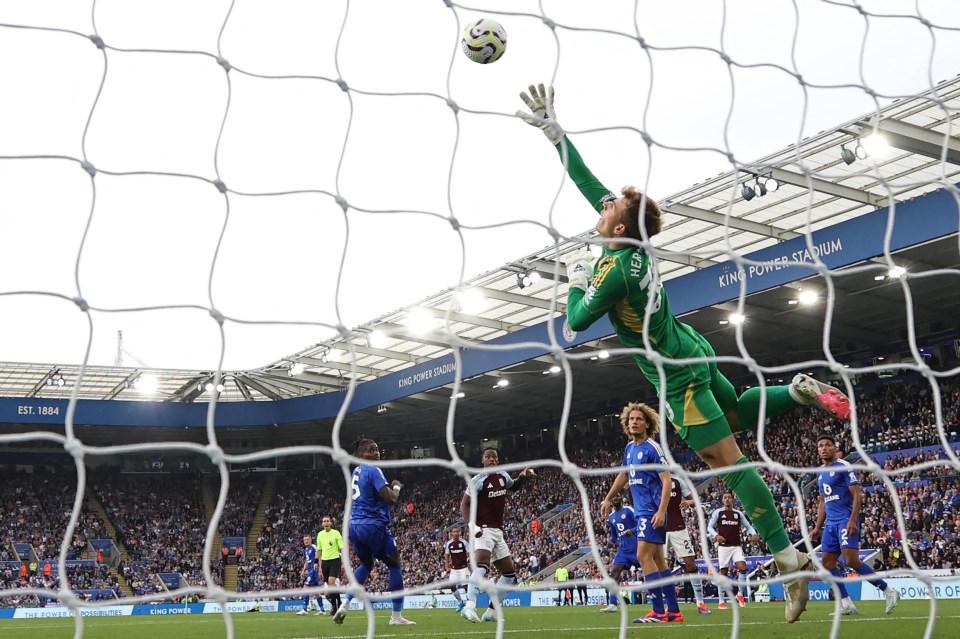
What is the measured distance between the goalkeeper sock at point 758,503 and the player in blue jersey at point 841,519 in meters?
3.78

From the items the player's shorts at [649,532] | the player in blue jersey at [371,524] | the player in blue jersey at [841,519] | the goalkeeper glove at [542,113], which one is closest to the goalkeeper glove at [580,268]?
the goalkeeper glove at [542,113]

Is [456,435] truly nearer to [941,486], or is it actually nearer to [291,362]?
[291,362]

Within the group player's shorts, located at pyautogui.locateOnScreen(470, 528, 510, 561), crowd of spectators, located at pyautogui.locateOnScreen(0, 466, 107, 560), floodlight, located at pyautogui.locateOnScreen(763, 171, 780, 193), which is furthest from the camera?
crowd of spectators, located at pyautogui.locateOnScreen(0, 466, 107, 560)

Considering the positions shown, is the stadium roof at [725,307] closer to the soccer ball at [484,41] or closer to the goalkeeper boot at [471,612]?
the goalkeeper boot at [471,612]

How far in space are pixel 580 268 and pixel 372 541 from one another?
448 centimetres

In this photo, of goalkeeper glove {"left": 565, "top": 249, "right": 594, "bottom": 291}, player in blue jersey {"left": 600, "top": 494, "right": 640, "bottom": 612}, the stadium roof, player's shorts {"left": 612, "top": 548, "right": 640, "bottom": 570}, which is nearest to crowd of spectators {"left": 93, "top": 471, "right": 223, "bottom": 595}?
the stadium roof

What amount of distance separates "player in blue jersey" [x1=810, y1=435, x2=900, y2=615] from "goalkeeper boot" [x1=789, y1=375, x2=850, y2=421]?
3.41 meters

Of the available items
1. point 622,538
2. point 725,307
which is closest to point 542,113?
point 622,538

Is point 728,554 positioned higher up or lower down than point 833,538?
lower down

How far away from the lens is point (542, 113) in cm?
452

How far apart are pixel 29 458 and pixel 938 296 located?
32.3m

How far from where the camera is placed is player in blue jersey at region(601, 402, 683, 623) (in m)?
7.60

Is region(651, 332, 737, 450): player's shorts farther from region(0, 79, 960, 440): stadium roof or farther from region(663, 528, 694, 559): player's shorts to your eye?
region(663, 528, 694, 559): player's shorts

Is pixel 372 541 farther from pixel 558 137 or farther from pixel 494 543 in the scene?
pixel 558 137
